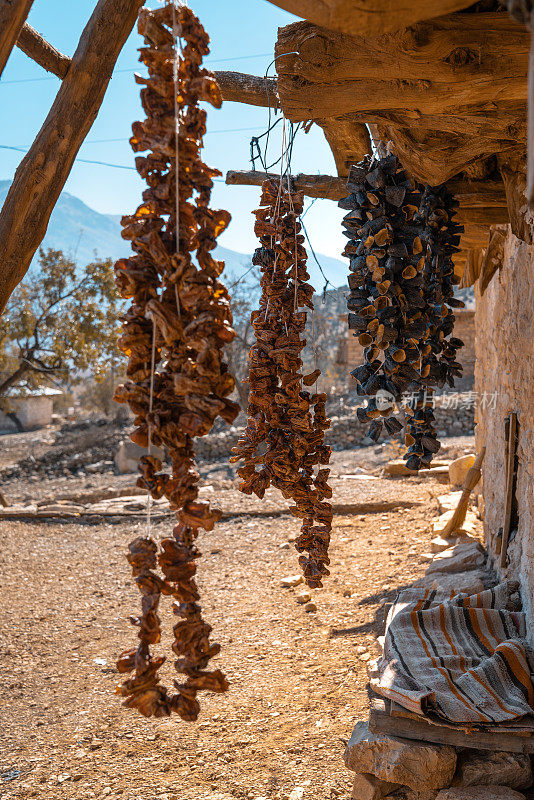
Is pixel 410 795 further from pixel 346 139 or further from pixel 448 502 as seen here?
pixel 448 502

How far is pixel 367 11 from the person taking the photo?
3.22 feet

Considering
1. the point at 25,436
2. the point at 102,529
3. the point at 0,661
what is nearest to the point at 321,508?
the point at 0,661

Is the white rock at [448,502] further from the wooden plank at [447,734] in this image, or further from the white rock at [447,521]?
the wooden plank at [447,734]

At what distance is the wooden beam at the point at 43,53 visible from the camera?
2.26 m

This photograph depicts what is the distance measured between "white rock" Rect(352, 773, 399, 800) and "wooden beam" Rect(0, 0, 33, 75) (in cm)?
305

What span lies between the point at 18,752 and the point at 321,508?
2.52 meters

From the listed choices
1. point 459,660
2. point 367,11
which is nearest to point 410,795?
point 459,660

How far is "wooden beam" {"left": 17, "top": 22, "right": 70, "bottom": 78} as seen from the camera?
2.26 m

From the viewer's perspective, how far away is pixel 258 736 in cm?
313

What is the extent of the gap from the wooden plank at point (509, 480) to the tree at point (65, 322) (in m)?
7.61

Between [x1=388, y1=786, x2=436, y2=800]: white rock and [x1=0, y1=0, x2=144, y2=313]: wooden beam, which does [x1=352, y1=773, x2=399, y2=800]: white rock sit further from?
[x1=0, y1=0, x2=144, y2=313]: wooden beam

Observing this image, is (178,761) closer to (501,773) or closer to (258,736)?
(258,736)

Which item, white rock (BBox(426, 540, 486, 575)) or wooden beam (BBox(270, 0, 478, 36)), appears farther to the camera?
white rock (BBox(426, 540, 486, 575))

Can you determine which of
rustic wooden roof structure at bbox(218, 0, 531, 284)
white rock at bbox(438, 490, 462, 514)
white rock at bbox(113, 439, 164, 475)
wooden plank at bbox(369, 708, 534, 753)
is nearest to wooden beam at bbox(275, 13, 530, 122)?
rustic wooden roof structure at bbox(218, 0, 531, 284)
